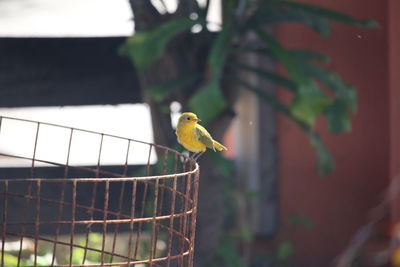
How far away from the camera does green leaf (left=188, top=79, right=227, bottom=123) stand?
3516 mm

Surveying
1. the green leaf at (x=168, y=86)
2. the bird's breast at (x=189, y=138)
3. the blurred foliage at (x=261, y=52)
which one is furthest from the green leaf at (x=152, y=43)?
the bird's breast at (x=189, y=138)

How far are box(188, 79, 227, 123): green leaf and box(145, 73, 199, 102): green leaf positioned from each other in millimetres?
335

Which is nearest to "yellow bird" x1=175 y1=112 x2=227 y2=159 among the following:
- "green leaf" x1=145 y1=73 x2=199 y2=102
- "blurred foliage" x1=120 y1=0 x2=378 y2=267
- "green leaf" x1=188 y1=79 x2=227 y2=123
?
"green leaf" x1=188 y1=79 x2=227 y2=123

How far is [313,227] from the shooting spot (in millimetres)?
5031

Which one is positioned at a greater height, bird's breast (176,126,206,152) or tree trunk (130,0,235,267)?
bird's breast (176,126,206,152)

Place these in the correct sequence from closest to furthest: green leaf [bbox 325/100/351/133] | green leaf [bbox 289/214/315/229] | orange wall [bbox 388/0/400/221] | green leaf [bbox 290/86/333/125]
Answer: green leaf [bbox 290/86/333/125]
green leaf [bbox 325/100/351/133]
orange wall [bbox 388/0/400/221]
green leaf [bbox 289/214/315/229]

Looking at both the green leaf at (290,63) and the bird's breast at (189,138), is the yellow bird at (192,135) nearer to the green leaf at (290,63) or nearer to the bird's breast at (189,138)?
the bird's breast at (189,138)

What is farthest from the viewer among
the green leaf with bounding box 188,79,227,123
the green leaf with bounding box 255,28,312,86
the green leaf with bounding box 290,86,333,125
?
the green leaf with bounding box 255,28,312,86

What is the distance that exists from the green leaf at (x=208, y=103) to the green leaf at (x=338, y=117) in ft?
2.33

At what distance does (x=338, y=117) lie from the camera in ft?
13.0

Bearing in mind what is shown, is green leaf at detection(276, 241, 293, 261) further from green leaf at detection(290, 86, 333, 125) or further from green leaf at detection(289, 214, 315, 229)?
green leaf at detection(290, 86, 333, 125)

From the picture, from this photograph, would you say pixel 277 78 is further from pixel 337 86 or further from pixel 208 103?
pixel 208 103

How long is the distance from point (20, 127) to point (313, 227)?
2042 mm

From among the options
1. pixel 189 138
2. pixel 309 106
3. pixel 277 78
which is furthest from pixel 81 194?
pixel 189 138
